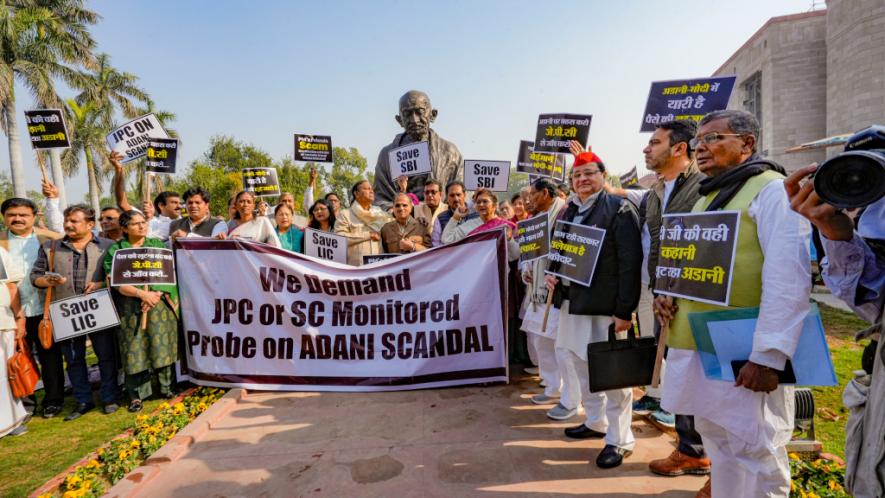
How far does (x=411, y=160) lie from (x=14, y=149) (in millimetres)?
22092

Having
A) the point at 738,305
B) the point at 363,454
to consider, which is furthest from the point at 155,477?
the point at 738,305

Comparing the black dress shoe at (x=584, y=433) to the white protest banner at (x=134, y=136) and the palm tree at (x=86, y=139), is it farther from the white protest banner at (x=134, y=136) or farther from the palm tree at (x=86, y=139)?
the palm tree at (x=86, y=139)

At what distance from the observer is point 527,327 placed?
4.16 metres

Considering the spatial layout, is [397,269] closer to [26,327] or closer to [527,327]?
[527,327]

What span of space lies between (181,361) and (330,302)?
1.84m

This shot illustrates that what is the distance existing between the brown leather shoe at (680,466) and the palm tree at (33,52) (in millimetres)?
25525

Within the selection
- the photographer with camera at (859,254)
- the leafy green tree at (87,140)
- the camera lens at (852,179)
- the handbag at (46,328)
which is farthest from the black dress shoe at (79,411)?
the leafy green tree at (87,140)

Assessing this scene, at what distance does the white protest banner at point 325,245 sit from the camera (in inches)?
212

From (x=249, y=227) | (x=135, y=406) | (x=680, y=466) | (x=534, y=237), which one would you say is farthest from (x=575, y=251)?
(x=135, y=406)

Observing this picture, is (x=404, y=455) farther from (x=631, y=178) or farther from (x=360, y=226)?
(x=631, y=178)

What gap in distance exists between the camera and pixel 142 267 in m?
4.39

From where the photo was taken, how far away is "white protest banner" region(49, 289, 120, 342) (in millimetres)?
4293

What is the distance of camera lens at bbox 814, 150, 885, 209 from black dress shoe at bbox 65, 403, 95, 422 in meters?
5.85

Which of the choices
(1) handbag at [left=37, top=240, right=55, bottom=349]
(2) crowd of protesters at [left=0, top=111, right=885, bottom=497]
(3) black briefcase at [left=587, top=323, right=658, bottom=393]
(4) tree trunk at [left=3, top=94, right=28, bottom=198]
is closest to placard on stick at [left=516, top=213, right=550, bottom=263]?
(2) crowd of protesters at [left=0, top=111, right=885, bottom=497]
